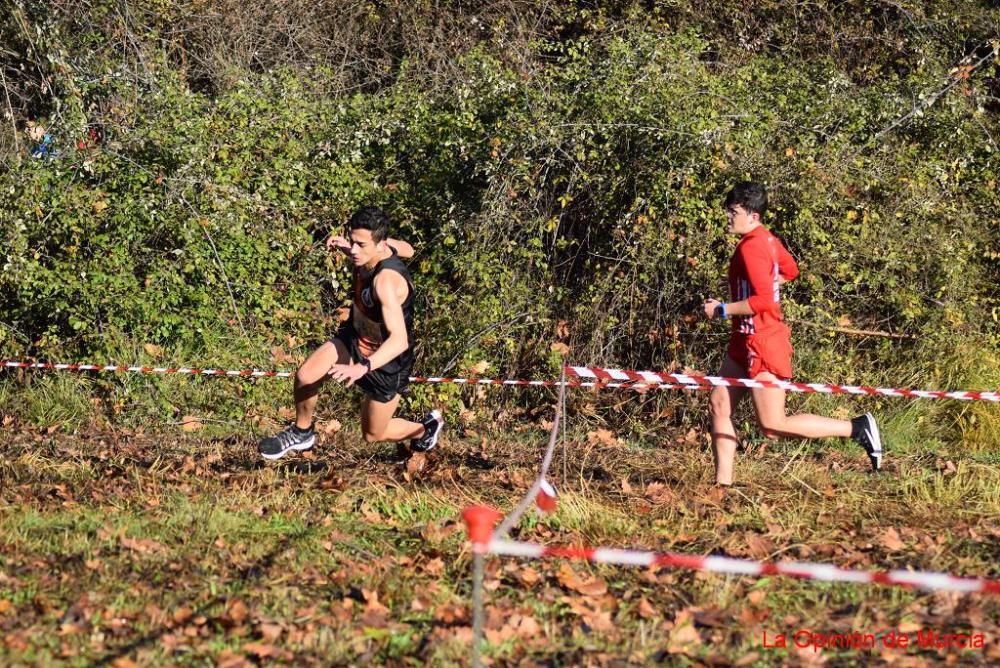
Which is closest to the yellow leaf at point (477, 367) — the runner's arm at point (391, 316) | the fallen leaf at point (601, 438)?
the fallen leaf at point (601, 438)

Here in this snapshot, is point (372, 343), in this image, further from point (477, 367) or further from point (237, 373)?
point (477, 367)

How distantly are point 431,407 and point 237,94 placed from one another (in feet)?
11.0

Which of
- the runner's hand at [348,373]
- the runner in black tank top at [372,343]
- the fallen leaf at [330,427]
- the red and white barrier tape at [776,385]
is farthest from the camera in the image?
the fallen leaf at [330,427]

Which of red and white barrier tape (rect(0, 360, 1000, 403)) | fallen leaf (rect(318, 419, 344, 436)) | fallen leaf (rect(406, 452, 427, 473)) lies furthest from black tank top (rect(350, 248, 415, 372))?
fallen leaf (rect(318, 419, 344, 436))

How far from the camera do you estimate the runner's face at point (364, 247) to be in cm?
631

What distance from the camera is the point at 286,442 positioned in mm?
6637

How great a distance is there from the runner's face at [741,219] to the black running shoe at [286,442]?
9.14ft

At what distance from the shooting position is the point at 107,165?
8.96 metres

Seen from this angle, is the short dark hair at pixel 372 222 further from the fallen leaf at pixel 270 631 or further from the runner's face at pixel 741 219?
the fallen leaf at pixel 270 631

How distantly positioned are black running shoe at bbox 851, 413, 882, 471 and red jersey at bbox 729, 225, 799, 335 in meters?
0.83

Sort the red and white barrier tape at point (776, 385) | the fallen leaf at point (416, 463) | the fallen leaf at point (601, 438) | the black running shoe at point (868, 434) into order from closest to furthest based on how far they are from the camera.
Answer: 1. the red and white barrier tape at point (776, 385)
2. the black running shoe at point (868, 434)
3. the fallen leaf at point (416, 463)
4. the fallen leaf at point (601, 438)

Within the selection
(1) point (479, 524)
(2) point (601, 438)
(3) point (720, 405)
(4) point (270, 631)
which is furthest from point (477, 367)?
(1) point (479, 524)

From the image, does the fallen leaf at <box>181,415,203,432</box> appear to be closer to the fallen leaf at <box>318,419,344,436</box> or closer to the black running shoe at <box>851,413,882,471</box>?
the fallen leaf at <box>318,419,344,436</box>

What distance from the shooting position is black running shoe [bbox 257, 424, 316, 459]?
21.6 ft
